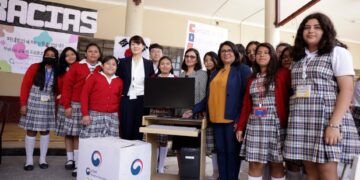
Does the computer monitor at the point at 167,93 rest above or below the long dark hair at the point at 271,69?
below

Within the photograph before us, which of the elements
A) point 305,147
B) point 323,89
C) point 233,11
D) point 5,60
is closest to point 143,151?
point 305,147

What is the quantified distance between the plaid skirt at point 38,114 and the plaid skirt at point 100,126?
550mm

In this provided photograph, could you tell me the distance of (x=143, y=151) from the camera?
7.02 feet

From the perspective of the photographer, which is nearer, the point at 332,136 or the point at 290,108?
the point at 332,136

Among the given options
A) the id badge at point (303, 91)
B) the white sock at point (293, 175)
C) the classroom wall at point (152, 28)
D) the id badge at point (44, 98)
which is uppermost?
the classroom wall at point (152, 28)

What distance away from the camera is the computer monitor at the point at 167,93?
7.96 ft

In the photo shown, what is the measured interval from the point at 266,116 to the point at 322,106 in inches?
16.1

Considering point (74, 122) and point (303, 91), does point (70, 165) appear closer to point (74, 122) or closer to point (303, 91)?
point (74, 122)

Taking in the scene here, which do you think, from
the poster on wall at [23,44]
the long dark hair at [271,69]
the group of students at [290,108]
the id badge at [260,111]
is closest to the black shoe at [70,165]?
the group of students at [290,108]

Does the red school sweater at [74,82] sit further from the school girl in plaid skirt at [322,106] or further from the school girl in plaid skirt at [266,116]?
the school girl in plaid skirt at [322,106]

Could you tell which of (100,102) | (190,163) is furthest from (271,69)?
(100,102)

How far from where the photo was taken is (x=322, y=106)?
4.80 ft

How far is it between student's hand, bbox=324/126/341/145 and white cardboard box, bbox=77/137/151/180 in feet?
4.22

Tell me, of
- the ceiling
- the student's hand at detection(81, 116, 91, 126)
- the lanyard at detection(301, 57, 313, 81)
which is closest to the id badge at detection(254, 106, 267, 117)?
the lanyard at detection(301, 57, 313, 81)
